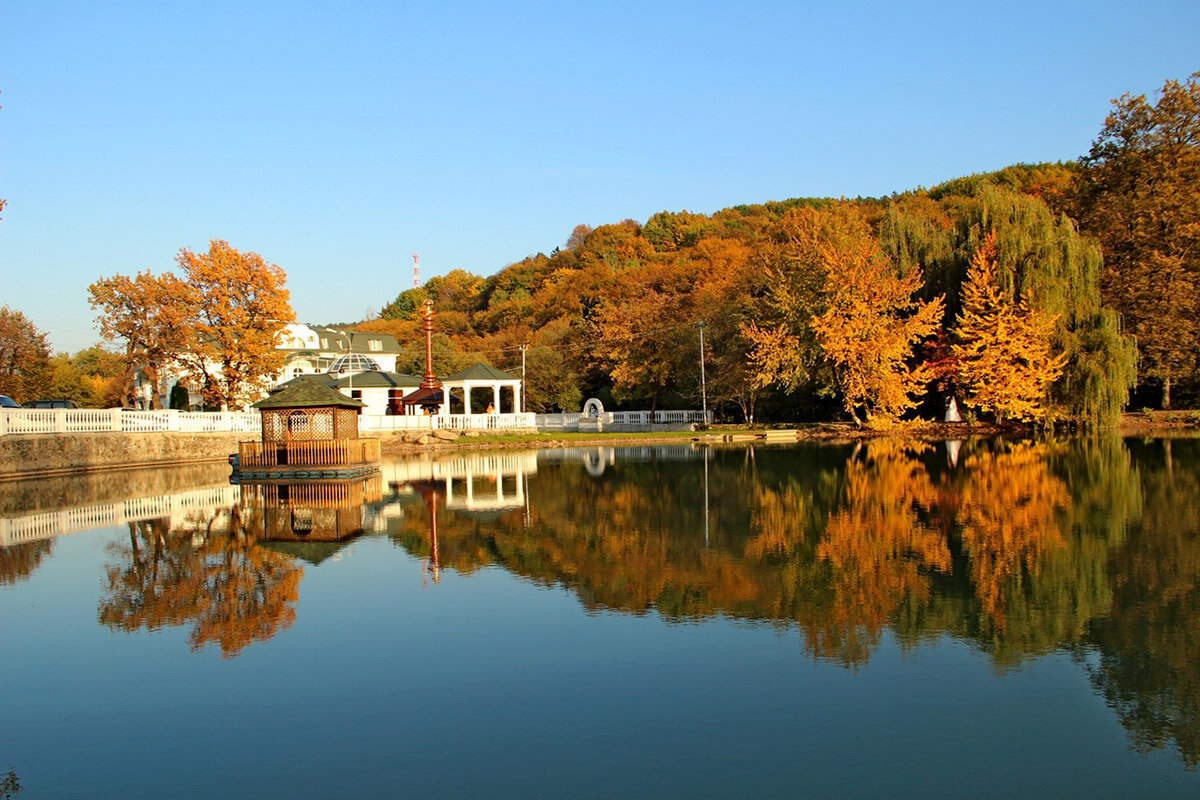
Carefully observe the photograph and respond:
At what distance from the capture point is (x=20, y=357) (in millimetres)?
52062

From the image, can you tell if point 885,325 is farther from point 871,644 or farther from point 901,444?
point 871,644

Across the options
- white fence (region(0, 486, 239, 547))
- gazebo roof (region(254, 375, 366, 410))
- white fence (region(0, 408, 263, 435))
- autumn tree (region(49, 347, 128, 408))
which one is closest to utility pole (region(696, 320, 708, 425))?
white fence (region(0, 408, 263, 435))

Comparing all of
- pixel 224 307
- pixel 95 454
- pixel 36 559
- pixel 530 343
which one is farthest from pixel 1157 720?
pixel 530 343

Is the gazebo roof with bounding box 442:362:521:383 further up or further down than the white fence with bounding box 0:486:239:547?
further up

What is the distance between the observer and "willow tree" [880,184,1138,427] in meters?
36.7

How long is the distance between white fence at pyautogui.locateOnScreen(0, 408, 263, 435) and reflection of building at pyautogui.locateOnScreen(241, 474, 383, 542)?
30.4 feet

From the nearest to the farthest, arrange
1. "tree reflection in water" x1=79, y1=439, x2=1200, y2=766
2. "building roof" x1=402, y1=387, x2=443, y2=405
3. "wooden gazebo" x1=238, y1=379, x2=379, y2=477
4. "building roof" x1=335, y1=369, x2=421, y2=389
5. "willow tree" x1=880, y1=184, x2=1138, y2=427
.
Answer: "tree reflection in water" x1=79, y1=439, x2=1200, y2=766, "wooden gazebo" x1=238, y1=379, x2=379, y2=477, "willow tree" x1=880, y1=184, x2=1138, y2=427, "building roof" x1=402, y1=387, x2=443, y2=405, "building roof" x1=335, y1=369, x2=421, y2=389

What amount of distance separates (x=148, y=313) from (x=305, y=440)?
20.9 metres

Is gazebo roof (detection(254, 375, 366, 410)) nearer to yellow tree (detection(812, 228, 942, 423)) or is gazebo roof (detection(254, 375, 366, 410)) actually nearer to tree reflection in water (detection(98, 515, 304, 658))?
tree reflection in water (detection(98, 515, 304, 658))

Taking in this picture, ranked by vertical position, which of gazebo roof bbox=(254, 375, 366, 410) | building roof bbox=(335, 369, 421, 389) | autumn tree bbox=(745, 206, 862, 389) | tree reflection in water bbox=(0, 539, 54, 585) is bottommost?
tree reflection in water bbox=(0, 539, 54, 585)

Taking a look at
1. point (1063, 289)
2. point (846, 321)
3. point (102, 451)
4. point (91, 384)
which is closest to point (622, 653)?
point (102, 451)

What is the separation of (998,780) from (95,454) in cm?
3436

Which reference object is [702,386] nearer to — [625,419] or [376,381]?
[625,419]

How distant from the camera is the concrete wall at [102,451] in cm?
2952
